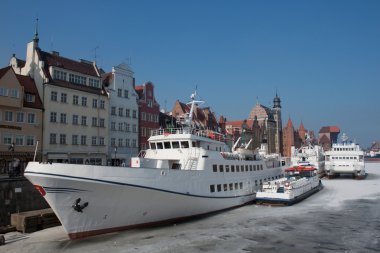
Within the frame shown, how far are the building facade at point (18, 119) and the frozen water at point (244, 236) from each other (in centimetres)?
1568

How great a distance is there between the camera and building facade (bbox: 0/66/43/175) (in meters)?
34.9

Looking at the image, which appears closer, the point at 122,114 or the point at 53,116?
the point at 53,116

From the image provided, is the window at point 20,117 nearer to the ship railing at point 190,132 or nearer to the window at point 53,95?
the window at point 53,95

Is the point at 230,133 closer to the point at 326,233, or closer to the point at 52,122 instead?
the point at 52,122

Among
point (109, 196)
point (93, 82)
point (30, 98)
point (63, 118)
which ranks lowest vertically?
point (109, 196)

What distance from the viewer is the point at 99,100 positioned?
4562 centimetres

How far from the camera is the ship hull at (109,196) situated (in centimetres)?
1894

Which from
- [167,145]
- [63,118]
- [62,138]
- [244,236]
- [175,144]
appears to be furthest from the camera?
[63,118]

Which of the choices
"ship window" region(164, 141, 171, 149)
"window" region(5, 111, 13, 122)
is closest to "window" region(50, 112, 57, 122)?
"window" region(5, 111, 13, 122)

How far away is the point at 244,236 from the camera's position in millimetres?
20328

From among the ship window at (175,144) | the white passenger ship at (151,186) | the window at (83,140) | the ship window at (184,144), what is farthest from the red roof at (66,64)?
the ship window at (184,144)

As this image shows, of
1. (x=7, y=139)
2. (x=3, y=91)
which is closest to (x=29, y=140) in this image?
(x=7, y=139)

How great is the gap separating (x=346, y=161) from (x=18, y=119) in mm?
53371

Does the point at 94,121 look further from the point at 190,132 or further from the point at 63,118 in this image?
the point at 190,132
